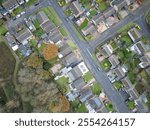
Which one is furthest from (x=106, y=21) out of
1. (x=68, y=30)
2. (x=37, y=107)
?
(x=37, y=107)

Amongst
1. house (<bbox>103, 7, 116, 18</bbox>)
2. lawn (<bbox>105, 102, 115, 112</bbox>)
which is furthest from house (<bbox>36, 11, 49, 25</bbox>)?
lawn (<bbox>105, 102, 115, 112</bbox>)

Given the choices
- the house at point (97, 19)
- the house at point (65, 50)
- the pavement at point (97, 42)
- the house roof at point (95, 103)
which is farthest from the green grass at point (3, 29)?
the house roof at point (95, 103)

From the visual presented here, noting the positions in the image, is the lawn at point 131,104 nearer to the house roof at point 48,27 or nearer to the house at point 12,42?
the house roof at point 48,27

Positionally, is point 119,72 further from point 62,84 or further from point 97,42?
point 62,84

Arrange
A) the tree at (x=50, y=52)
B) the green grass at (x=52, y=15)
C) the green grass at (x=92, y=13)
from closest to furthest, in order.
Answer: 1. the tree at (x=50, y=52)
2. the green grass at (x=52, y=15)
3. the green grass at (x=92, y=13)

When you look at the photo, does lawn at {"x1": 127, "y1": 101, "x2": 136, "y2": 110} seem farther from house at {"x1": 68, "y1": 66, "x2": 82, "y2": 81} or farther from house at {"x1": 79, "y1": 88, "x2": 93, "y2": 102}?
house at {"x1": 68, "y1": 66, "x2": 82, "y2": 81}

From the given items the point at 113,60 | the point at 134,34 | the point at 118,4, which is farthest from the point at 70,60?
the point at 118,4

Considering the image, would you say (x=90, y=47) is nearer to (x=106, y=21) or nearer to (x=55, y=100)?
(x=106, y=21)
